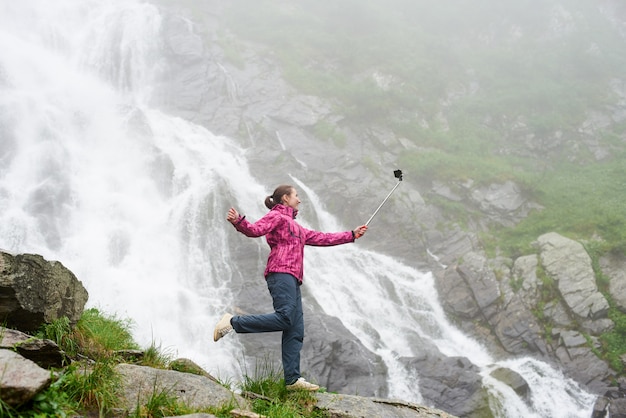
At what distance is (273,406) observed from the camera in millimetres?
4172

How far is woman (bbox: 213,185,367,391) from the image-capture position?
459cm

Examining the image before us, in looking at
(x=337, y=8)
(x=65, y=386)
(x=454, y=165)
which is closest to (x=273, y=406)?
(x=65, y=386)

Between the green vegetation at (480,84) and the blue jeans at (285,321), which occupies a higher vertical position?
the green vegetation at (480,84)

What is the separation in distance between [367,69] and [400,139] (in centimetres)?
878

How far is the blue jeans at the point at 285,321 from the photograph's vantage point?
4.58 meters

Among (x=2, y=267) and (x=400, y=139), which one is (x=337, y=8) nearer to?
(x=400, y=139)

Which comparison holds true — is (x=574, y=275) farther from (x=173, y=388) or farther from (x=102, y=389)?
(x=102, y=389)

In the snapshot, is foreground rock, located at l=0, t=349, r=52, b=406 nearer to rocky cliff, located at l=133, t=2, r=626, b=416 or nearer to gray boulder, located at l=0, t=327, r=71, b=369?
gray boulder, located at l=0, t=327, r=71, b=369

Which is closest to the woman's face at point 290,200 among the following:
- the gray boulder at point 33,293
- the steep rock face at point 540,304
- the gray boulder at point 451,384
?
the gray boulder at point 33,293

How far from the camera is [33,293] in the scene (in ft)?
14.3

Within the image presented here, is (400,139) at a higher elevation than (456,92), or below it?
below

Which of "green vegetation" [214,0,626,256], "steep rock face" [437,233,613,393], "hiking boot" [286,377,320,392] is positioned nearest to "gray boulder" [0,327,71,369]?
"hiking boot" [286,377,320,392]

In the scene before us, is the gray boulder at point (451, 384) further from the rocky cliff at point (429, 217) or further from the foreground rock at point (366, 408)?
the foreground rock at point (366, 408)

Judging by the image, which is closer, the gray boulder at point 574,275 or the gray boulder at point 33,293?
the gray boulder at point 33,293
